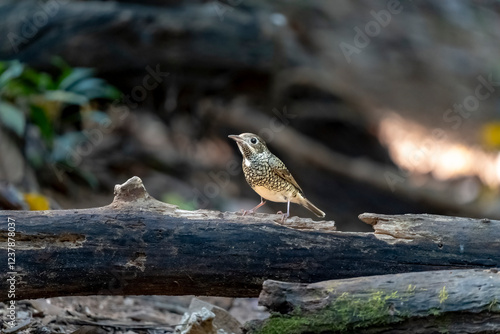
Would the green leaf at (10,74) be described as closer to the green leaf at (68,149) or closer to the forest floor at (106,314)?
the green leaf at (68,149)

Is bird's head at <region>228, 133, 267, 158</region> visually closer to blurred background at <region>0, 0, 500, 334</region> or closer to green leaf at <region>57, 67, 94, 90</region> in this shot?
blurred background at <region>0, 0, 500, 334</region>

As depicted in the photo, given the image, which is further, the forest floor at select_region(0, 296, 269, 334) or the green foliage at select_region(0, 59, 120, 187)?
the green foliage at select_region(0, 59, 120, 187)

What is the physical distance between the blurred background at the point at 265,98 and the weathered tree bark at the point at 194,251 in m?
4.77

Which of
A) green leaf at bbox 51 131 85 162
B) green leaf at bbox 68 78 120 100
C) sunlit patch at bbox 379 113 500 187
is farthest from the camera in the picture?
sunlit patch at bbox 379 113 500 187

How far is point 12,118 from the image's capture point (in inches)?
287

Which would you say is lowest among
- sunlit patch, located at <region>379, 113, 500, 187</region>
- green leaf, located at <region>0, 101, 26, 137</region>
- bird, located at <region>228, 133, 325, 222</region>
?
bird, located at <region>228, 133, 325, 222</region>

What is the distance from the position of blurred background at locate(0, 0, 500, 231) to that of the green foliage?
3 cm

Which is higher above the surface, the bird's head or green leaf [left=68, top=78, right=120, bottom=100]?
green leaf [left=68, top=78, right=120, bottom=100]

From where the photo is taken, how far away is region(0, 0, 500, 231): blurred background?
869 centimetres

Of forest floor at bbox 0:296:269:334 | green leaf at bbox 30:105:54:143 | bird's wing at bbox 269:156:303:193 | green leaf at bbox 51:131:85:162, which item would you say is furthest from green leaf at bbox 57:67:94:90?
bird's wing at bbox 269:156:303:193

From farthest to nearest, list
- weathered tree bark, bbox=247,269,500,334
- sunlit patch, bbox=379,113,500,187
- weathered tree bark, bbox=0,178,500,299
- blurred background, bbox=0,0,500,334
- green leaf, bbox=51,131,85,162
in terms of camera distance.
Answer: sunlit patch, bbox=379,113,500,187
blurred background, bbox=0,0,500,334
green leaf, bbox=51,131,85,162
weathered tree bark, bbox=0,178,500,299
weathered tree bark, bbox=247,269,500,334

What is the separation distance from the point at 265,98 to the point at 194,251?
756 centimetres

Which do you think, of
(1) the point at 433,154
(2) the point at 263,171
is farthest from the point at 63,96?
(1) the point at 433,154

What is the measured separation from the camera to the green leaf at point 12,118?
7293 millimetres
